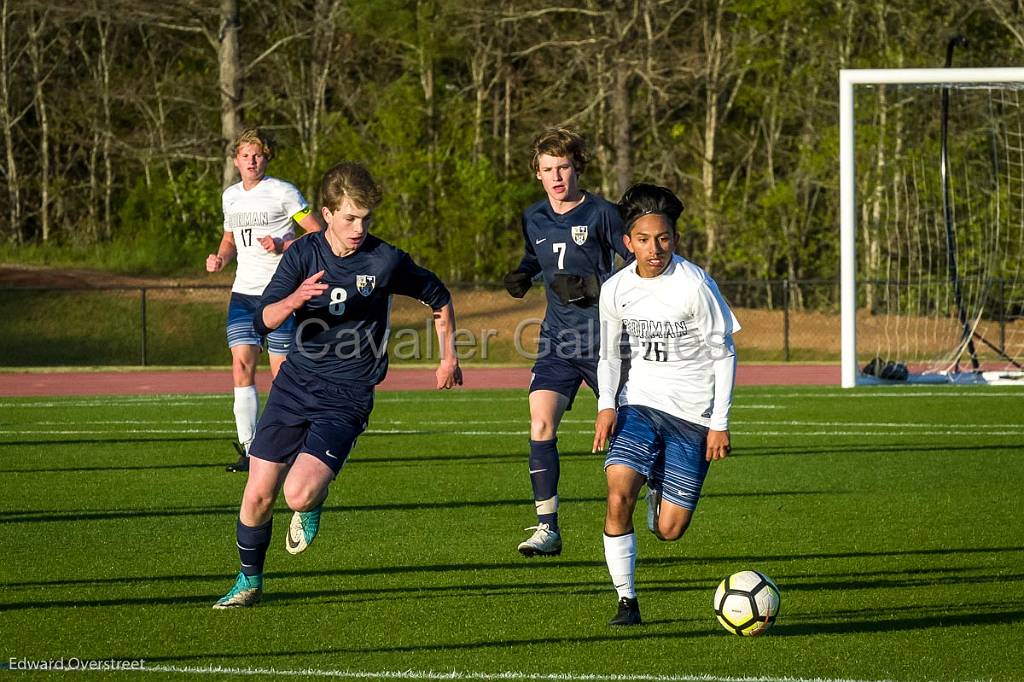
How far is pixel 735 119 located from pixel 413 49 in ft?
27.0

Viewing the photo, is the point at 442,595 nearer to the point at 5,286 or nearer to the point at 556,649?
the point at 556,649

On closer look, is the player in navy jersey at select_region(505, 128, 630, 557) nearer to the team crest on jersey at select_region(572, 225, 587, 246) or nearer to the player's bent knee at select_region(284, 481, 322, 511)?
the team crest on jersey at select_region(572, 225, 587, 246)

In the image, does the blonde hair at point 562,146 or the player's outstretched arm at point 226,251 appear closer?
the blonde hair at point 562,146

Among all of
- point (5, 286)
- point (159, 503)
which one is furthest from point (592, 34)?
point (159, 503)

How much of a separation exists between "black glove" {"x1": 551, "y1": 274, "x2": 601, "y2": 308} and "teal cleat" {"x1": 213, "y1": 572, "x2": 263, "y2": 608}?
8.11 feet

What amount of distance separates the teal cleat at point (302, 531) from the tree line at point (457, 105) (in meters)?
23.3

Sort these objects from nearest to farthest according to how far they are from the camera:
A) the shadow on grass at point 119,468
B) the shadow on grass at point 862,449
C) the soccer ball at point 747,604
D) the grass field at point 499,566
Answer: the grass field at point 499,566
the soccer ball at point 747,604
the shadow on grass at point 119,468
the shadow on grass at point 862,449

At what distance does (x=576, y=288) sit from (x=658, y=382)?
1733 mm

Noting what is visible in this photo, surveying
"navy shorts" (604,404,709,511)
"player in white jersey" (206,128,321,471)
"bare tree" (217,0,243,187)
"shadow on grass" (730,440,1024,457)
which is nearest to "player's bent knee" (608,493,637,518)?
"navy shorts" (604,404,709,511)

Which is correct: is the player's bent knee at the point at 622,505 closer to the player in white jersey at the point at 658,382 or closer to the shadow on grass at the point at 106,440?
the player in white jersey at the point at 658,382

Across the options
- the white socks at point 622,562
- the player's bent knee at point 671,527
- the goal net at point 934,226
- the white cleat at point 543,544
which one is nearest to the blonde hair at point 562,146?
the white cleat at point 543,544

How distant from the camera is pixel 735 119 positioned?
3678 centimetres

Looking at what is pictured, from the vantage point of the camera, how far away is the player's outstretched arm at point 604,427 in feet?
20.0

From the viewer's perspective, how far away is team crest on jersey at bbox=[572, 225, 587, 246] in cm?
809
